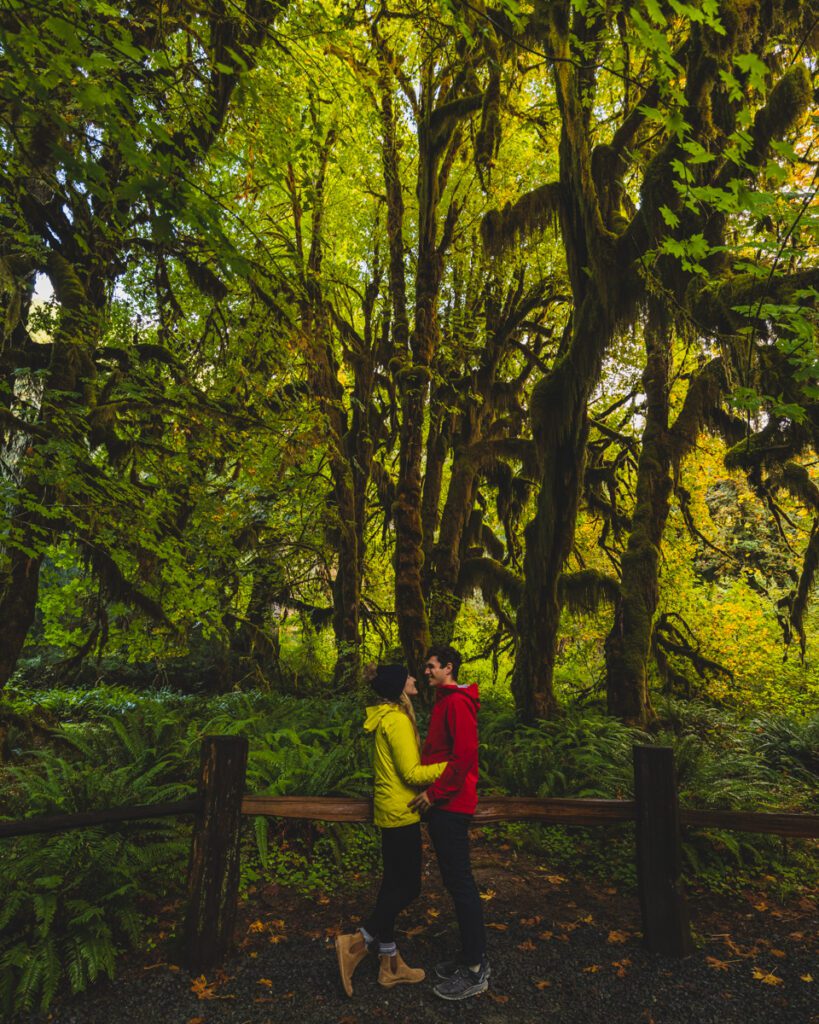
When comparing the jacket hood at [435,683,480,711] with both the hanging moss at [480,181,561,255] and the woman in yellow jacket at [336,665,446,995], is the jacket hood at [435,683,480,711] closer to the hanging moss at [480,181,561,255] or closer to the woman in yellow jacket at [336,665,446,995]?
the woman in yellow jacket at [336,665,446,995]

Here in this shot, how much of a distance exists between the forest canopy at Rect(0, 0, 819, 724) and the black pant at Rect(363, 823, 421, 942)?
3524mm

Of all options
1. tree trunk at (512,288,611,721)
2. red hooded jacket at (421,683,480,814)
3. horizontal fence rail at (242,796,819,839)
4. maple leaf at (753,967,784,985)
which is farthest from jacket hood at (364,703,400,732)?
tree trunk at (512,288,611,721)

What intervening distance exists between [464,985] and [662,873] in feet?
5.08

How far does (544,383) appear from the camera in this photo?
27.9 ft

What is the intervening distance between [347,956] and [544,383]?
7.03 meters

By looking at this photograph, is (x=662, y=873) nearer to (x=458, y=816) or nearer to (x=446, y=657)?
(x=458, y=816)

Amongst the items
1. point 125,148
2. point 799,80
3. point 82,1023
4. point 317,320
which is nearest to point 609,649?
point 317,320

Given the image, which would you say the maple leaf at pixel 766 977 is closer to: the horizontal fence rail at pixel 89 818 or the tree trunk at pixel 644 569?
the horizontal fence rail at pixel 89 818

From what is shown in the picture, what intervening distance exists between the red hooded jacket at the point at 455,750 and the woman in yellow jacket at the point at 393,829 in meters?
0.08

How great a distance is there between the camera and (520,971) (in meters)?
4.03

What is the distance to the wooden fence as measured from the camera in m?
3.89

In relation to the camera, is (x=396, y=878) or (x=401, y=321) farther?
(x=401, y=321)

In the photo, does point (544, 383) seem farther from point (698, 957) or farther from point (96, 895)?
point (96, 895)

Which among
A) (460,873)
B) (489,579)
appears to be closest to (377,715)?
(460,873)
